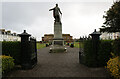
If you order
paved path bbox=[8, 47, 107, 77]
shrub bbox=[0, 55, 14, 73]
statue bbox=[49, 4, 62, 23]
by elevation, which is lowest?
paved path bbox=[8, 47, 107, 77]

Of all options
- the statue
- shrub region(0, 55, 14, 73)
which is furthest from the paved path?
the statue

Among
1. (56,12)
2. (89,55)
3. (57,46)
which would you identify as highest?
(56,12)

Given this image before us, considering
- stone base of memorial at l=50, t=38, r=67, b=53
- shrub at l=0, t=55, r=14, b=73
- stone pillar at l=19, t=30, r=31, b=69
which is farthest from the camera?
stone base of memorial at l=50, t=38, r=67, b=53

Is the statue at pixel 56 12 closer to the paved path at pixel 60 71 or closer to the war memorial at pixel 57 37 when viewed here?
the war memorial at pixel 57 37

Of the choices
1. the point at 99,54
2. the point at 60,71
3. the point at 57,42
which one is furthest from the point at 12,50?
the point at 57,42

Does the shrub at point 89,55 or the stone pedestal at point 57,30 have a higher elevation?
the stone pedestal at point 57,30

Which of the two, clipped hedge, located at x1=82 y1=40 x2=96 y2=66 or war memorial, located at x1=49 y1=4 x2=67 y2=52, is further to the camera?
war memorial, located at x1=49 y1=4 x2=67 y2=52

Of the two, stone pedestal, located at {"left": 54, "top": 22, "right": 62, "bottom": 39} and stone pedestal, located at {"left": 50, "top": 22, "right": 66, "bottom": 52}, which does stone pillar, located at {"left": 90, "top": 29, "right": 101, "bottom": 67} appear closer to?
stone pedestal, located at {"left": 50, "top": 22, "right": 66, "bottom": 52}

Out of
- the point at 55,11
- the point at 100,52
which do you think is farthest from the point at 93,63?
the point at 55,11

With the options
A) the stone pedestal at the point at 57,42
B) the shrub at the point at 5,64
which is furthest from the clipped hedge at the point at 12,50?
the stone pedestal at the point at 57,42

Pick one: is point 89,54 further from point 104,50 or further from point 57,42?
point 57,42

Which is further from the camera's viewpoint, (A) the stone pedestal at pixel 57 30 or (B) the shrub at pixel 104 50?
(A) the stone pedestal at pixel 57 30

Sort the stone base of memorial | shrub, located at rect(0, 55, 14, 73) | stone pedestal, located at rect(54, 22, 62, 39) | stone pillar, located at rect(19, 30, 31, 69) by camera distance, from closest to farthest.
→ shrub, located at rect(0, 55, 14, 73) → stone pillar, located at rect(19, 30, 31, 69) → the stone base of memorial → stone pedestal, located at rect(54, 22, 62, 39)

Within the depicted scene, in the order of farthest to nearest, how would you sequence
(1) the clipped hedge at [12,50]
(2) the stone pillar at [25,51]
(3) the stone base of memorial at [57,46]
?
(3) the stone base of memorial at [57,46], (1) the clipped hedge at [12,50], (2) the stone pillar at [25,51]
